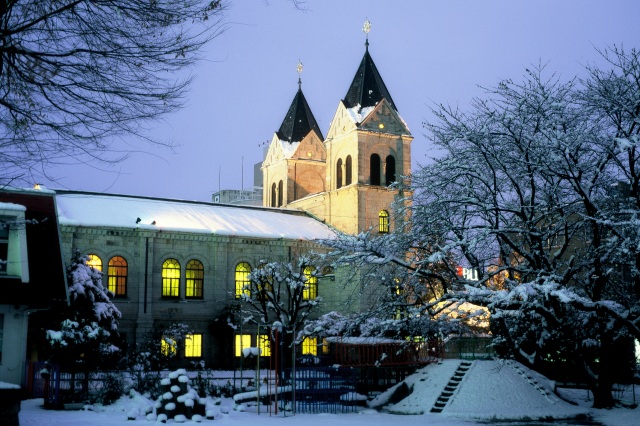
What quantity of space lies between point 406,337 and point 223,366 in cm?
1474

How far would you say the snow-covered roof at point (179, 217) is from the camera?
4250 centimetres

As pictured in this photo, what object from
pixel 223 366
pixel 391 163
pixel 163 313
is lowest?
pixel 223 366

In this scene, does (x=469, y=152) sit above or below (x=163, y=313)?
above

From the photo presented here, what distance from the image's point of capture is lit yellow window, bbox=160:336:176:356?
4034 centimetres

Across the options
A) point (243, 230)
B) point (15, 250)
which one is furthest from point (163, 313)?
point (15, 250)

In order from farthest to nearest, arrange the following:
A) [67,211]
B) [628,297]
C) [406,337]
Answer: [67,211], [406,337], [628,297]

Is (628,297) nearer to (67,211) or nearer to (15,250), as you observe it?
(15,250)

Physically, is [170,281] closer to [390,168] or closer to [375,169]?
[375,169]

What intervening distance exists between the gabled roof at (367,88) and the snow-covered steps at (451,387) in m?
29.5

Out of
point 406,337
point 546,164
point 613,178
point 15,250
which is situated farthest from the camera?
point 406,337

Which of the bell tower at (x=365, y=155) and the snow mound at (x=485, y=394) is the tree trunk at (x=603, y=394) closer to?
the snow mound at (x=485, y=394)

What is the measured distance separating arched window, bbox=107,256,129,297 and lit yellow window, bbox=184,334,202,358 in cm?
455

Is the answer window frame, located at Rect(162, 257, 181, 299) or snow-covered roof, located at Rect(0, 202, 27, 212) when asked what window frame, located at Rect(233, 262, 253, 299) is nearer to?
window frame, located at Rect(162, 257, 181, 299)

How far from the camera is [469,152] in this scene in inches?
926
